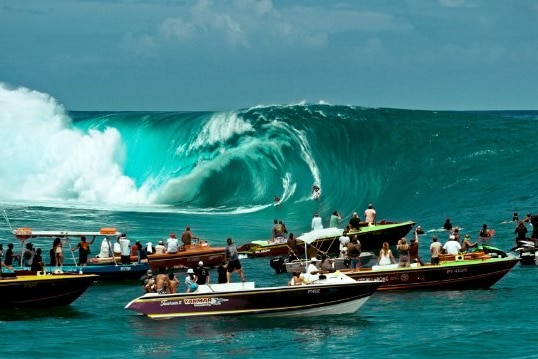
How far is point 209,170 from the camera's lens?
6247cm

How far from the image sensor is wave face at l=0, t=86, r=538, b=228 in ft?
172

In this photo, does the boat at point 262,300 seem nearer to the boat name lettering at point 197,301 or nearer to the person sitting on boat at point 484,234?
the boat name lettering at point 197,301

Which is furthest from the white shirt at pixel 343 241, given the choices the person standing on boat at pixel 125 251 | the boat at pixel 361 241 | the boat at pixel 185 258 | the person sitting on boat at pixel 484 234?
the person standing on boat at pixel 125 251

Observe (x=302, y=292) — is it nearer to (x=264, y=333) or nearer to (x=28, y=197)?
(x=264, y=333)

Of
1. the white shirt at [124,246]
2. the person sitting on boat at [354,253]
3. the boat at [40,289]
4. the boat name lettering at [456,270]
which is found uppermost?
the white shirt at [124,246]

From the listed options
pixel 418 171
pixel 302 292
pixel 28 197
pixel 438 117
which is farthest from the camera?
pixel 438 117

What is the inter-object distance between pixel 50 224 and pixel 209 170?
16560mm

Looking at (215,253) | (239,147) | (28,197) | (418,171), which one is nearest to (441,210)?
(418,171)

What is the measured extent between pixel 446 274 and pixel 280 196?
26461mm

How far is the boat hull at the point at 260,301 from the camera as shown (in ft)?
88.0

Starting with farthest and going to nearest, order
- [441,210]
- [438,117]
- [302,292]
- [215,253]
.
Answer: [438,117] → [441,210] → [215,253] → [302,292]

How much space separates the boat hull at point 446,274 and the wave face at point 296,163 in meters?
16.5

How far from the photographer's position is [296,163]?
59375 millimetres

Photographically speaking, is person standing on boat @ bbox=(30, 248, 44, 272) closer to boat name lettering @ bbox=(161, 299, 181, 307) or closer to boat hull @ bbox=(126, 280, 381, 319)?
boat hull @ bbox=(126, 280, 381, 319)
